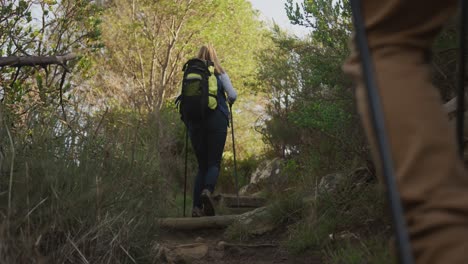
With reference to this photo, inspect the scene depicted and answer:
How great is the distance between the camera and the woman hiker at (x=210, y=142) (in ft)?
23.2

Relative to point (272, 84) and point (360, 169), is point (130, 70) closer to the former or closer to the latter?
point (272, 84)

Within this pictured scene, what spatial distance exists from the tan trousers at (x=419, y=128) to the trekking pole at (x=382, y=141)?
0.20 ft

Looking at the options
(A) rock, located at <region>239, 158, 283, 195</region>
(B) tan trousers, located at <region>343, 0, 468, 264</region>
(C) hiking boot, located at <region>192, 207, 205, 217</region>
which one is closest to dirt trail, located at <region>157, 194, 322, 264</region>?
(C) hiking boot, located at <region>192, 207, 205, 217</region>

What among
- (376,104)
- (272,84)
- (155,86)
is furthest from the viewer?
(155,86)

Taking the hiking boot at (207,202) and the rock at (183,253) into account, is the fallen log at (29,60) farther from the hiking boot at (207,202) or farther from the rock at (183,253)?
the hiking boot at (207,202)

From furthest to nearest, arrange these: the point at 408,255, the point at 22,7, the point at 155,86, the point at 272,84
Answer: the point at 155,86, the point at 272,84, the point at 22,7, the point at 408,255

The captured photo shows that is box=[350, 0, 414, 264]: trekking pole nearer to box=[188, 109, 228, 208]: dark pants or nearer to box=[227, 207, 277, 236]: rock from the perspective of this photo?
box=[227, 207, 277, 236]: rock

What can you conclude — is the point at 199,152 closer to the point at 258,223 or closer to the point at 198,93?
the point at 198,93

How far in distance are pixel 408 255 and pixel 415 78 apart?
13.1 inches

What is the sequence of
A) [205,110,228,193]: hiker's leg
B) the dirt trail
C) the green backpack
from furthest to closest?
[205,110,228,193]: hiker's leg < the green backpack < the dirt trail

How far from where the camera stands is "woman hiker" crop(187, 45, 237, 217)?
7.07 meters

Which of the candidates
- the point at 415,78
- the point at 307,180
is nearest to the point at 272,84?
the point at 307,180

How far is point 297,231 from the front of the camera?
15.3ft

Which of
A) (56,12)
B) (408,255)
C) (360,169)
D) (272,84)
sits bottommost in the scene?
(408,255)
